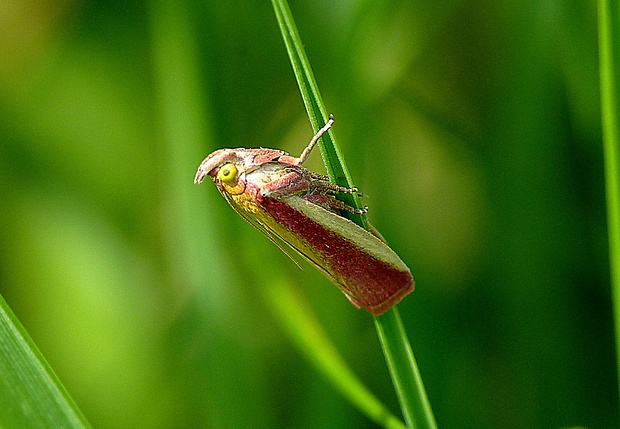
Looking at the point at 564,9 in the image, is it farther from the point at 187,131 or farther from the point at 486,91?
the point at 187,131

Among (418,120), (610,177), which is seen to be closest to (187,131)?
(418,120)

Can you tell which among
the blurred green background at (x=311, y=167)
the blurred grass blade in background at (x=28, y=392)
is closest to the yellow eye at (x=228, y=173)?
the blurred green background at (x=311, y=167)

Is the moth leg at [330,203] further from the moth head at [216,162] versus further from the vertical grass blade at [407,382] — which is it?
the vertical grass blade at [407,382]

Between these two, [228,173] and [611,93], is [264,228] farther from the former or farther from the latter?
[611,93]

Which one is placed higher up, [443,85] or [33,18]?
[443,85]

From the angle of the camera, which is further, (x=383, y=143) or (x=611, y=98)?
(x=383, y=143)

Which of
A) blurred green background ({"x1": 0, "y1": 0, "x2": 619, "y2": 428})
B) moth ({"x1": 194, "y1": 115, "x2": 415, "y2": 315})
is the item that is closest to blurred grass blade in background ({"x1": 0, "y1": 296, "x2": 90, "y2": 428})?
moth ({"x1": 194, "y1": 115, "x2": 415, "y2": 315})

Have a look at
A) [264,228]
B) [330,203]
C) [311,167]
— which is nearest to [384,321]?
[330,203]

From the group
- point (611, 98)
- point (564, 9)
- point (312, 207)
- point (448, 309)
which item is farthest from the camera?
point (448, 309)
